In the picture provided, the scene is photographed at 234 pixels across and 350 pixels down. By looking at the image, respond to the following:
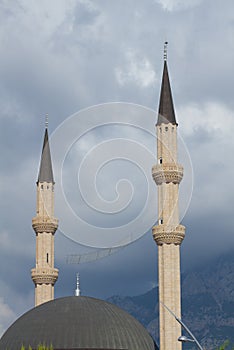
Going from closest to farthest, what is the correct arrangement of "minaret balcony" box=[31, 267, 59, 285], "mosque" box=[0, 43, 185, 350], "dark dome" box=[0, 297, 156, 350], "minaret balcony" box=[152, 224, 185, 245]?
1. "dark dome" box=[0, 297, 156, 350]
2. "mosque" box=[0, 43, 185, 350]
3. "minaret balcony" box=[152, 224, 185, 245]
4. "minaret balcony" box=[31, 267, 59, 285]

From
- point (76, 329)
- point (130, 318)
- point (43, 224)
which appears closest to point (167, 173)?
point (130, 318)

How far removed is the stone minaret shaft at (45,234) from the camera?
234ft

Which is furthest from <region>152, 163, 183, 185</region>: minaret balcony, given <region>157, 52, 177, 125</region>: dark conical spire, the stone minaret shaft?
the stone minaret shaft

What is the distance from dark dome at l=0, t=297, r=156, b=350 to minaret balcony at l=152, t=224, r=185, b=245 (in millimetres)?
7226

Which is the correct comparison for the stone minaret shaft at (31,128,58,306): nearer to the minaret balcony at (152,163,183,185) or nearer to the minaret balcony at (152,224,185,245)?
the minaret balcony at (152,224,185,245)

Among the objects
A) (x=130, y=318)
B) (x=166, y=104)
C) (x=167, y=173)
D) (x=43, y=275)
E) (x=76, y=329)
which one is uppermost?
(x=166, y=104)

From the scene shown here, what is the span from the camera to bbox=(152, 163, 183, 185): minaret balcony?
6225cm

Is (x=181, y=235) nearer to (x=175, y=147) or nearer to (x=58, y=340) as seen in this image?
(x=175, y=147)

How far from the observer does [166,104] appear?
210ft

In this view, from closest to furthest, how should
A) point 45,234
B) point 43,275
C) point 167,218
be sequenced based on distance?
point 167,218 → point 43,275 → point 45,234

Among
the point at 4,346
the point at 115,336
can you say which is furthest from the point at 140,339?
the point at 4,346

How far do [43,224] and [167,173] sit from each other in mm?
15678

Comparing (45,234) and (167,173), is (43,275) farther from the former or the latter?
(167,173)

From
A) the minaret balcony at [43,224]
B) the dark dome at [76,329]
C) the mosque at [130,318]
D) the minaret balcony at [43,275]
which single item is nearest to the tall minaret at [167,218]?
the mosque at [130,318]
